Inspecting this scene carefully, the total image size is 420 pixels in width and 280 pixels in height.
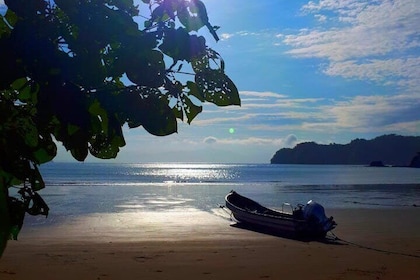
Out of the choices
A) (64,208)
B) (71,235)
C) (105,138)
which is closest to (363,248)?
(71,235)

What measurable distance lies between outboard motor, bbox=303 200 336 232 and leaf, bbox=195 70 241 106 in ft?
55.4

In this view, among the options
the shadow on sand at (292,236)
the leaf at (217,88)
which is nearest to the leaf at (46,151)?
the leaf at (217,88)

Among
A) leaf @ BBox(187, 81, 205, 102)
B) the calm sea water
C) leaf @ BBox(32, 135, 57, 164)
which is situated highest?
leaf @ BBox(187, 81, 205, 102)

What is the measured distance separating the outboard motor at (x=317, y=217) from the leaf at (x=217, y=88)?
16.9 metres

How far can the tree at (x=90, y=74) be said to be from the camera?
3.56 feet

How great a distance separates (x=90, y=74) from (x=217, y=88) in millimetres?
297

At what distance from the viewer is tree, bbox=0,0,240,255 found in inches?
42.8

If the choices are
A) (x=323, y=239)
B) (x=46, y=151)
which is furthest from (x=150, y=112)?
(x=323, y=239)

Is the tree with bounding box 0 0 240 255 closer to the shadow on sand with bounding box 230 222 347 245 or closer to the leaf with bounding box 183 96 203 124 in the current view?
the leaf with bounding box 183 96 203 124

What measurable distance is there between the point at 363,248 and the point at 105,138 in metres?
15.6

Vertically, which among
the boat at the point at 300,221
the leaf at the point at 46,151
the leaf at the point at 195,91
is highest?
the leaf at the point at 195,91

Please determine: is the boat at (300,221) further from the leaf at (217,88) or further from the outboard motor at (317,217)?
the leaf at (217,88)

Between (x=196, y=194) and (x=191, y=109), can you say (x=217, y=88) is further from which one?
(x=196, y=194)

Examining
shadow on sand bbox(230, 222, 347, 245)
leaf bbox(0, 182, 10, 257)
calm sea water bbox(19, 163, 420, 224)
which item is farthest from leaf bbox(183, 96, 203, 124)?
calm sea water bbox(19, 163, 420, 224)
